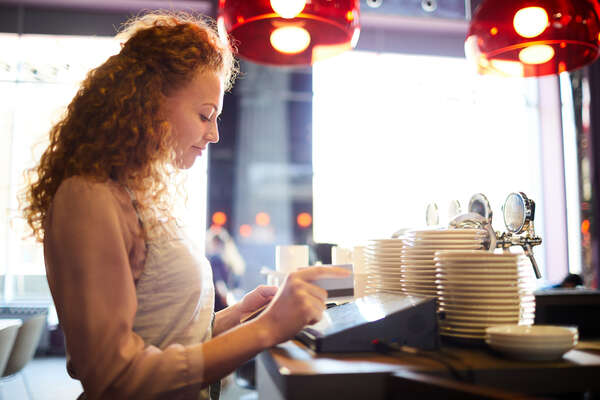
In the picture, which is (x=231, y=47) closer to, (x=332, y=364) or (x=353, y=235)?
(x=332, y=364)

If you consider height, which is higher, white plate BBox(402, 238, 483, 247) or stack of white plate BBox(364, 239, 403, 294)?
white plate BBox(402, 238, 483, 247)

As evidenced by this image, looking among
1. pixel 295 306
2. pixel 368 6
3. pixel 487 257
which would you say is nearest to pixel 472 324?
pixel 487 257

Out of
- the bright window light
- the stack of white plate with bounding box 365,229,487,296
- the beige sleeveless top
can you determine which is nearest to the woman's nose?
the beige sleeveless top

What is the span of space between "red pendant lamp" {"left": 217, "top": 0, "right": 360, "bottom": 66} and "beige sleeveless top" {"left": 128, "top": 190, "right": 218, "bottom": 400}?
0.66m

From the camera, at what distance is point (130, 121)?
1.00 meters

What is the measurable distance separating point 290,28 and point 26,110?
415cm

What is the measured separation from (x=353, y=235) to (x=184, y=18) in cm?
379

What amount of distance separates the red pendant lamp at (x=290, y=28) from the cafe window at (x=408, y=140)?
3193mm

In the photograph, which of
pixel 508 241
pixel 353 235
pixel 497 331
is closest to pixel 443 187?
pixel 353 235

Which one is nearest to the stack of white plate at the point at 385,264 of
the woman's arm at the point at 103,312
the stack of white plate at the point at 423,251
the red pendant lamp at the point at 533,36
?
the stack of white plate at the point at 423,251

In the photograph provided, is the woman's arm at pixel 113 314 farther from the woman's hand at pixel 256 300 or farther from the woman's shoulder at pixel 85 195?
the woman's hand at pixel 256 300

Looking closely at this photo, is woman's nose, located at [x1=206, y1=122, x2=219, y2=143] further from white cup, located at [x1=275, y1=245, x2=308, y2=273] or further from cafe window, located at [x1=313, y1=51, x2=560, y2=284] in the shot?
cafe window, located at [x1=313, y1=51, x2=560, y2=284]

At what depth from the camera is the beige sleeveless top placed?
0.94 meters

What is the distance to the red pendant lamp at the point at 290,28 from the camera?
1.30m
